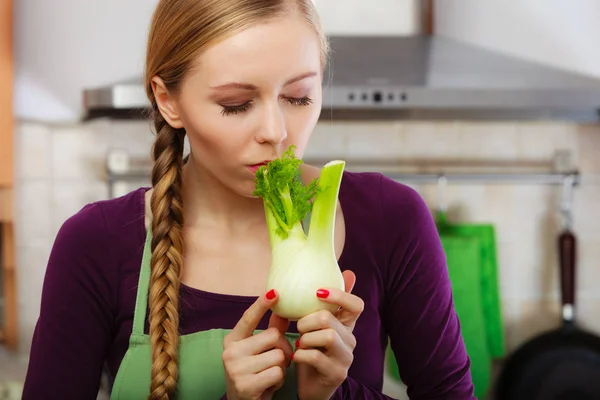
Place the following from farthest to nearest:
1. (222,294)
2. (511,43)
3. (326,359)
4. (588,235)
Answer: (588,235), (511,43), (222,294), (326,359)

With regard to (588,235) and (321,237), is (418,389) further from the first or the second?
(588,235)

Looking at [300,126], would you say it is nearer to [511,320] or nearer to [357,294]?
[357,294]

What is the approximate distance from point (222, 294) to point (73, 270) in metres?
0.21

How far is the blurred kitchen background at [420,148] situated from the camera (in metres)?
2.28

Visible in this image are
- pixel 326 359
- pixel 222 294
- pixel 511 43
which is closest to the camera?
pixel 326 359

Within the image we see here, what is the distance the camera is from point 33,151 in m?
2.40

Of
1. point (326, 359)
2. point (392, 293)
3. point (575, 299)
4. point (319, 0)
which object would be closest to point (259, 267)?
point (392, 293)

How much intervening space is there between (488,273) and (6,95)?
4.80 ft

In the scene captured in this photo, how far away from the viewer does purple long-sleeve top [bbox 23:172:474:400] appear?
1.10 metres

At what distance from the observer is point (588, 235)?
8.14ft

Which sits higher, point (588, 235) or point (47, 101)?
point (47, 101)

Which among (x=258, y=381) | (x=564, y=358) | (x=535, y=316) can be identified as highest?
(x=258, y=381)

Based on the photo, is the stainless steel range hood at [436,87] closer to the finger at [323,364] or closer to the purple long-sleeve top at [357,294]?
the purple long-sleeve top at [357,294]

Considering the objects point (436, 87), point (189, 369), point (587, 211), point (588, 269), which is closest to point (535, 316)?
point (588, 269)
